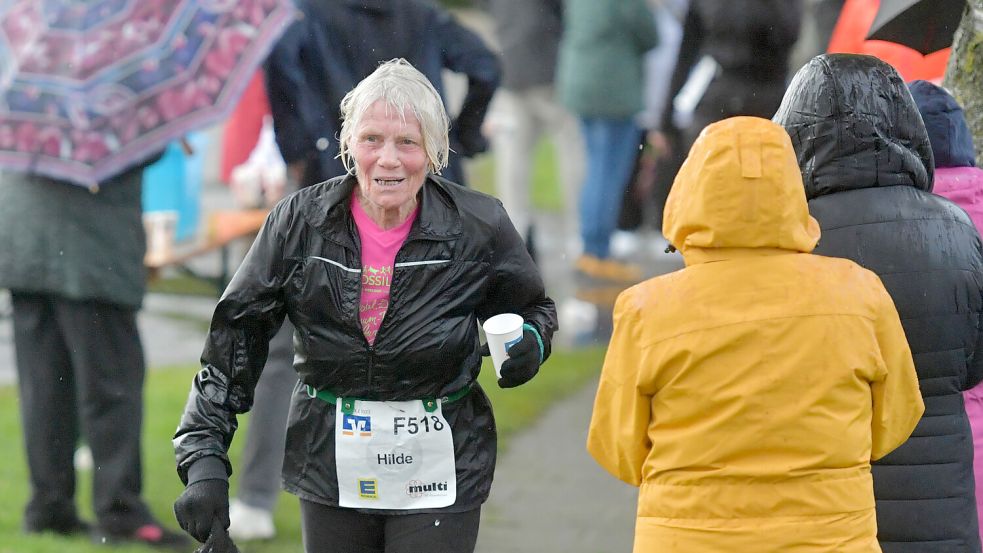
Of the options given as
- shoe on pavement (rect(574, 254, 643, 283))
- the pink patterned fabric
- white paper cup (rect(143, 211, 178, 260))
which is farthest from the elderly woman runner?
white paper cup (rect(143, 211, 178, 260))

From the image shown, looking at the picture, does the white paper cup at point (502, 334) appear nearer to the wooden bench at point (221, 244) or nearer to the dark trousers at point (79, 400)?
the dark trousers at point (79, 400)

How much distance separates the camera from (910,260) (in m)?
3.85

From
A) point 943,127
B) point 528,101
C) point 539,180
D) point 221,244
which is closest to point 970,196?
point 943,127

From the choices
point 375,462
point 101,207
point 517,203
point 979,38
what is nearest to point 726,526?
point 375,462

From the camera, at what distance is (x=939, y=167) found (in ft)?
14.5

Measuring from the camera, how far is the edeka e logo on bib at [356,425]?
3.84 meters

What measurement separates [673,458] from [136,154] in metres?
3.08

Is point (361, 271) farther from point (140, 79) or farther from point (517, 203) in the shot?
point (517, 203)

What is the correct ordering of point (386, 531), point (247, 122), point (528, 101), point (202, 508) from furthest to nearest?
point (528, 101), point (247, 122), point (386, 531), point (202, 508)

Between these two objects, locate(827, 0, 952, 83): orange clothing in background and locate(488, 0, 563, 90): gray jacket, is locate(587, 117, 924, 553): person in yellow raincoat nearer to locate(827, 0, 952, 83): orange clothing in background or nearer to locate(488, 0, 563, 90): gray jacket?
locate(827, 0, 952, 83): orange clothing in background

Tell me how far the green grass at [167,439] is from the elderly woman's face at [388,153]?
2373 mm

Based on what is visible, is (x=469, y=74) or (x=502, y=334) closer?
(x=502, y=334)

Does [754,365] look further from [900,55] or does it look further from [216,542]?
[900,55]

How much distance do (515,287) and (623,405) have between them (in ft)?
2.09
